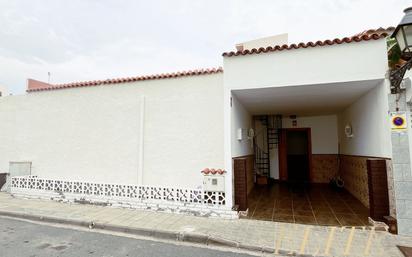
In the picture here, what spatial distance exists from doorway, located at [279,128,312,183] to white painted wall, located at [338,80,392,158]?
8.99 feet

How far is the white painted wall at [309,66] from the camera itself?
4.25 metres

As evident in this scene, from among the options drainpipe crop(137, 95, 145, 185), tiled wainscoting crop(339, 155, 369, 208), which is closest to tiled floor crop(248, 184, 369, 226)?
tiled wainscoting crop(339, 155, 369, 208)

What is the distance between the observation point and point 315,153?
9.59 meters

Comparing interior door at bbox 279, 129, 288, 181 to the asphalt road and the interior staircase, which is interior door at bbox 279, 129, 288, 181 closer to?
the interior staircase

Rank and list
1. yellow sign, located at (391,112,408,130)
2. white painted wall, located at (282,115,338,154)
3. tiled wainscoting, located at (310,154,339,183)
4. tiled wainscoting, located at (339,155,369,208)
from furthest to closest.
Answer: white painted wall, located at (282,115,338,154)
tiled wainscoting, located at (310,154,339,183)
tiled wainscoting, located at (339,155,369,208)
yellow sign, located at (391,112,408,130)

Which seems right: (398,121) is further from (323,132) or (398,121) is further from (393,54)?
(323,132)

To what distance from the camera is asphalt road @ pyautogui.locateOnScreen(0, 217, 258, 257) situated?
3.47m

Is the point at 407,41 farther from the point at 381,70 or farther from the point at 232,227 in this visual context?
the point at 232,227

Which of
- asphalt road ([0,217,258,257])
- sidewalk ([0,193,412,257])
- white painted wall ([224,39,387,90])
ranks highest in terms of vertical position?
white painted wall ([224,39,387,90])

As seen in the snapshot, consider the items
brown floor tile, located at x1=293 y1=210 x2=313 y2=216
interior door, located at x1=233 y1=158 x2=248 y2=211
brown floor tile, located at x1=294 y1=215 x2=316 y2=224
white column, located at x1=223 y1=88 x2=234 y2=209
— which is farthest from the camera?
brown floor tile, located at x1=293 y1=210 x2=313 y2=216

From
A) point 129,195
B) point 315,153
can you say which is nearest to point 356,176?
point 315,153

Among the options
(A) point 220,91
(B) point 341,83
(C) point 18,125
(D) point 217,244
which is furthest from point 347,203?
(C) point 18,125

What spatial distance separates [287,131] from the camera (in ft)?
33.8

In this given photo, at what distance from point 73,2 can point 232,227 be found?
824 cm
